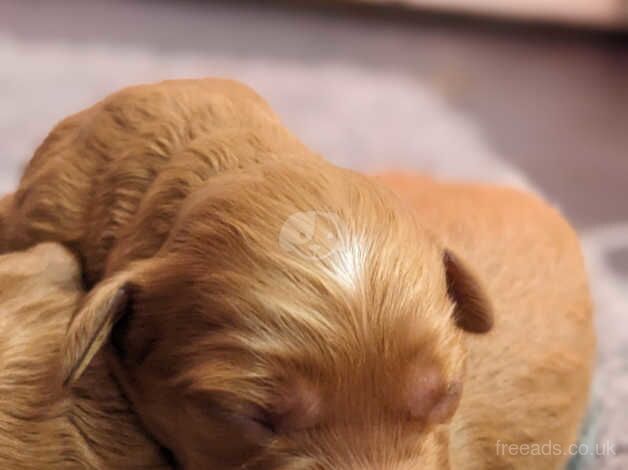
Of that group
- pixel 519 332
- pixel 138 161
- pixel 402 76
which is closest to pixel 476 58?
pixel 402 76

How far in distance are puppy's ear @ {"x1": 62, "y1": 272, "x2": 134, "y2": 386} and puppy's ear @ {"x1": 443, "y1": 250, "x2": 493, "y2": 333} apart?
1.30 ft

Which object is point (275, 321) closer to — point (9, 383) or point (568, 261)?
point (9, 383)

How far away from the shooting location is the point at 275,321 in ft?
3.35

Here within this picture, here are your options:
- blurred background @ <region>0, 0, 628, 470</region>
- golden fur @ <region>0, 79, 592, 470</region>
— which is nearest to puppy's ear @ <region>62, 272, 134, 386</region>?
golden fur @ <region>0, 79, 592, 470</region>

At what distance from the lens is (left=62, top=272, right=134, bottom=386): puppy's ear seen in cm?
105

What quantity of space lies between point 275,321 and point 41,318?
0.39m

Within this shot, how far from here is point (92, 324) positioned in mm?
1055

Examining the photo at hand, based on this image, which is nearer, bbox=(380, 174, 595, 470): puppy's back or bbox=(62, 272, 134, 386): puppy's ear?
bbox=(62, 272, 134, 386): puppy's ear

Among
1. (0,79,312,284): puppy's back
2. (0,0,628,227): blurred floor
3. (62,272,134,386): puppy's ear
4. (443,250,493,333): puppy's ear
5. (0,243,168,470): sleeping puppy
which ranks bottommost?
(0,243,168,470): sleeping puppy

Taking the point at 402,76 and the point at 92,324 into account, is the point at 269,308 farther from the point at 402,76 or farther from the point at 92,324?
the point at 402,76

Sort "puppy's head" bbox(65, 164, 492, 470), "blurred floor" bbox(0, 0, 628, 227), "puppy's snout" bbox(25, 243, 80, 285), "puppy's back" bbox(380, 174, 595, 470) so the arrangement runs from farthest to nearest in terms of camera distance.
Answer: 1. "blurred floor" bbox(0, 0, 628, 227)
2. "puppy's back" bbox(380, 174, 595, 470)
3. "puppy's snout" bbox(25, 243, 80, 285)
4. "puppy's head" bbox(65, 164, 492, 470)

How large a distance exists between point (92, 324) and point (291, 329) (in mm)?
226

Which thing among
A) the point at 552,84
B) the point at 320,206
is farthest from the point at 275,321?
the point at 552,84

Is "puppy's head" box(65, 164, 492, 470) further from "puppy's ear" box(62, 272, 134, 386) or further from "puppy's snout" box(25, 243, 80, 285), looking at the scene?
"puppy's snout" box(25, 243, 80, 285)
